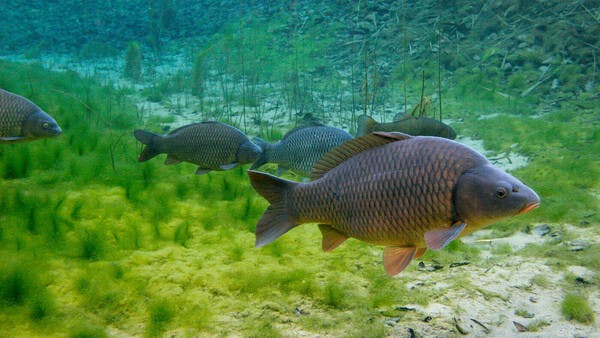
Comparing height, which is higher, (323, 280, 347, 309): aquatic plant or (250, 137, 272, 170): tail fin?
(250, 137, 272, 170): tail fin

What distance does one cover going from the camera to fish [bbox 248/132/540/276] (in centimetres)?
184

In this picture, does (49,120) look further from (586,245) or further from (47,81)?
(47,81)

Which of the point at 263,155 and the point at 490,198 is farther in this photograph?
the point at 263,155

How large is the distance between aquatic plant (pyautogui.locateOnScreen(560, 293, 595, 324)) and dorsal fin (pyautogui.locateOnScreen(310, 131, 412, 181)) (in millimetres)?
1684

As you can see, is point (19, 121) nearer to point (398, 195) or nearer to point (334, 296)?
point (334, 296)

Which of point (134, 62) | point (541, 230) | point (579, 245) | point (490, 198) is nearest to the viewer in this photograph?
point (490, 198)

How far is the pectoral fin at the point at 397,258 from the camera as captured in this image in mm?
2018

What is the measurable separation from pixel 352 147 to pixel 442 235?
66cm

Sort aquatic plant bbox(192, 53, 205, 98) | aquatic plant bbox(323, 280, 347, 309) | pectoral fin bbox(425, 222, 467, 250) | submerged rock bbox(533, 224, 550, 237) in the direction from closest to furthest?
1. pectoral fin bbox(425, 222, 467, 250)
2. aquatic plant bbox(323, 280, 347, 309)
3. submerged rock bbox(533, 224, 550, 237)
4. aquatic plant bbox(192, 53, 205, 98)

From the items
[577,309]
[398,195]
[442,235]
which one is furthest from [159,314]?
[577,309]

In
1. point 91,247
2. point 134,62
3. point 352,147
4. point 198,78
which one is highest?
point 134,62

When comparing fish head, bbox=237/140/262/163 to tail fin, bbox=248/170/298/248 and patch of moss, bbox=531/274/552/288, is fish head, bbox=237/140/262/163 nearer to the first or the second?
tail fin, bbox=248/170/298/248

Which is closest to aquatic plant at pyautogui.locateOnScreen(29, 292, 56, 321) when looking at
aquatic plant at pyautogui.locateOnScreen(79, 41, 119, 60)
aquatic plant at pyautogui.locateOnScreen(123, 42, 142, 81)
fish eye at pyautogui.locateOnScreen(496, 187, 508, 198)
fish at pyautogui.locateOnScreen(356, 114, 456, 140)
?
fish eye at pyautogui.locateOnScreen(496, 187, 508, 198)

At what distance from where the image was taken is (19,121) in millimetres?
3709
